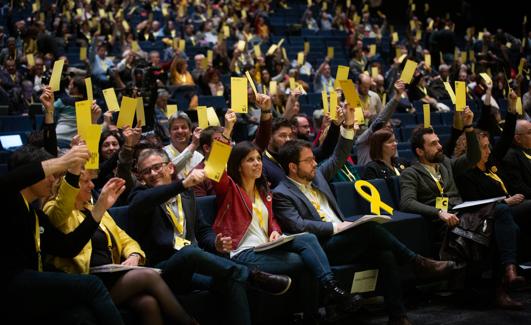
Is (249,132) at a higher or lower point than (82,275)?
lower

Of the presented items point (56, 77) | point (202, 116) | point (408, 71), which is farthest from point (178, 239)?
point (408, 71)

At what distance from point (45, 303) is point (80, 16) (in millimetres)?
8818

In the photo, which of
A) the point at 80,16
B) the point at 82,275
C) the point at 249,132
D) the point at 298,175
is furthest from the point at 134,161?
the point at 80,16

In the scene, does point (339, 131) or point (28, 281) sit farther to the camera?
point (339, 131)

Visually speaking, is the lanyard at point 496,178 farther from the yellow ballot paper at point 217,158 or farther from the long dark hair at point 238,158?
the yellow ballot paper at point 217,158

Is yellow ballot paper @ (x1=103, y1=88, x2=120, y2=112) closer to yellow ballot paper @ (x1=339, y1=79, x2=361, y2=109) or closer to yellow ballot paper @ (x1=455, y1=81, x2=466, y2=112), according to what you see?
yellow ballot paper @ (x1=339, y1=79, x2=361, y2=109)

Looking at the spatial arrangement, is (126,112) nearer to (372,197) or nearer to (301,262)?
(301,262)

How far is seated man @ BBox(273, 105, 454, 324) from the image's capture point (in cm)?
342

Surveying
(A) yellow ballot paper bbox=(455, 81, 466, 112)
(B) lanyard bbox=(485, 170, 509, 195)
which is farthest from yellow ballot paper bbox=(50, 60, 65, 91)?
(B) lanyard bbox=(485, 170, 509, 195)

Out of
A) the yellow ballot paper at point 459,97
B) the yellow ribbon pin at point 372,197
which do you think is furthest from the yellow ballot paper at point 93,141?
the yellow ballot paper at point 459,97

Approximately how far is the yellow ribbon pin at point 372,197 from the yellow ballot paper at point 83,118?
5.82 ft

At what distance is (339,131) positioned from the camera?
4.40 meters

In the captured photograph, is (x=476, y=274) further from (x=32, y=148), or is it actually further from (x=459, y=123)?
(x=32, y=148)

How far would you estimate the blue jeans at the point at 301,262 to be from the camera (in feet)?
10.4
